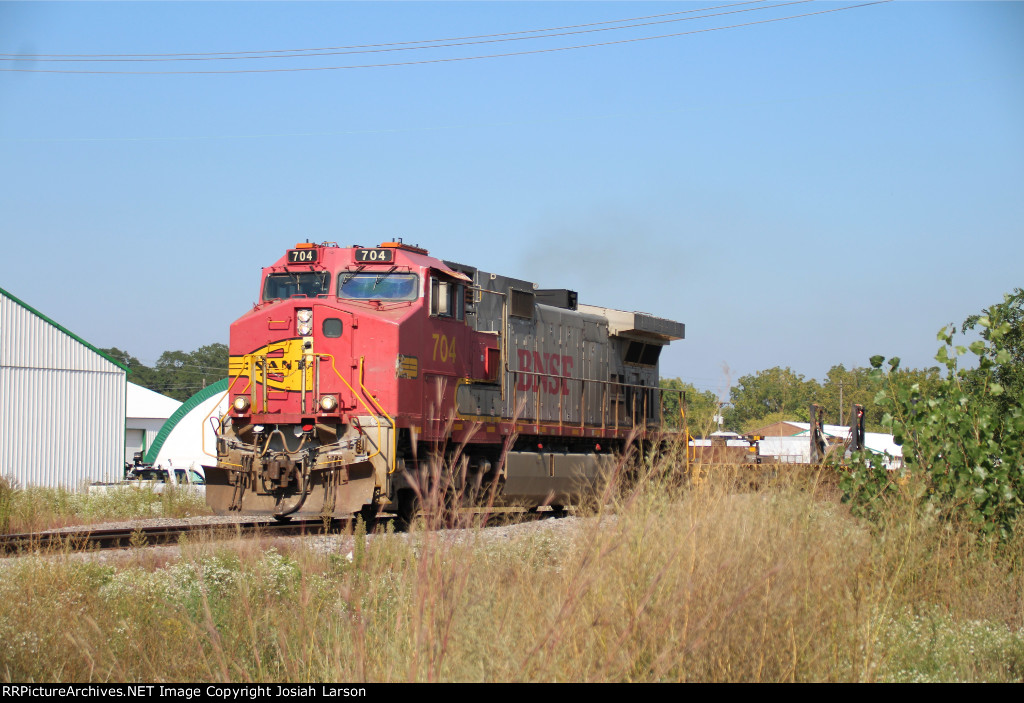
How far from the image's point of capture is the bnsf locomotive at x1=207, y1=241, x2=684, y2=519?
12.4 m

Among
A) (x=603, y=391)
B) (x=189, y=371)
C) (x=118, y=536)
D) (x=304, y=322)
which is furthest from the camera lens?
(x=189, y=371)

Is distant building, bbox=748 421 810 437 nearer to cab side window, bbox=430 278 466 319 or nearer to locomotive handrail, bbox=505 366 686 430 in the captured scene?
locomotive handrail, bbox=505 366 686 430

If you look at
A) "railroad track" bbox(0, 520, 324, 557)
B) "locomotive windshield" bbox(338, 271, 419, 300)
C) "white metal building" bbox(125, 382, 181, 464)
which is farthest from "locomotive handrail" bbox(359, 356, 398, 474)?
"white metal building" bbox(125, 382, 181, 464)

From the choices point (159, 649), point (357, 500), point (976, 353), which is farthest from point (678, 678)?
point (357, 500)

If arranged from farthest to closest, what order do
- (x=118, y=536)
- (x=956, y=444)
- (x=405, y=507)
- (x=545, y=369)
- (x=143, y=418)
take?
1. (x=143, y=418)
2. (x=545, y=369)
3. (x=405, y=507)
4. (x=118, y=536)
5. (x=956, y=444)

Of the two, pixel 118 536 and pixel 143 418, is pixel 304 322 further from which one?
pixel 143 418

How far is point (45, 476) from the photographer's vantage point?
2947 centimetres

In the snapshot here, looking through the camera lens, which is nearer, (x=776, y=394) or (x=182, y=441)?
(x=182, y=441)

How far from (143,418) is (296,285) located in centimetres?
4790

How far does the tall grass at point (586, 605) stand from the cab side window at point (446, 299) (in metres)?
5.52

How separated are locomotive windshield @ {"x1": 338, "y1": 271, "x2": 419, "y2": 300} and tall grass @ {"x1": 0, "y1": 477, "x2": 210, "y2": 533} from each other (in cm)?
598

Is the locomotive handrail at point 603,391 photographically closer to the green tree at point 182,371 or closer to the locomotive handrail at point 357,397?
the locomotive handrail at point 357,397

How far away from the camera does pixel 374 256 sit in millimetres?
13523

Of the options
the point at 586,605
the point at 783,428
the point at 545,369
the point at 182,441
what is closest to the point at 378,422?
the point at 545,369
